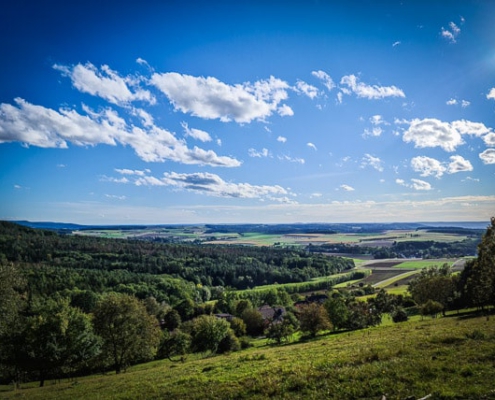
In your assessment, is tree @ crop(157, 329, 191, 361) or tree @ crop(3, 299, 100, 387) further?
tree @ crop(157, 329, 191, 361)

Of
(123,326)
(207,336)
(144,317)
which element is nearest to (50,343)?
(123,326)

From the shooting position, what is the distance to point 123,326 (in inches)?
1615

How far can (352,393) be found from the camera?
1327 centimetres

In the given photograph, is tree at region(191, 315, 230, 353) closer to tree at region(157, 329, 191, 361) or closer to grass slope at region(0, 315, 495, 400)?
tree at region(157, 329, 191, 361)

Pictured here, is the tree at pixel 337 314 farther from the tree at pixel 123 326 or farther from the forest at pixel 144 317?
the tree at pixel 123 326

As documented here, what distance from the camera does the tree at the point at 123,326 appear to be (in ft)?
134

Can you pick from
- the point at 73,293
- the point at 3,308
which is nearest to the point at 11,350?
the point at 3,308

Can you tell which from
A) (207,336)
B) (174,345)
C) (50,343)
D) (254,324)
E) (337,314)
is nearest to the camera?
(50,343)

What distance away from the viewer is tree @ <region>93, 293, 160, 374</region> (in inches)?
1607

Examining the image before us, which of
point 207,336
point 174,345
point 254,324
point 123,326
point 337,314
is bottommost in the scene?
point 254,324

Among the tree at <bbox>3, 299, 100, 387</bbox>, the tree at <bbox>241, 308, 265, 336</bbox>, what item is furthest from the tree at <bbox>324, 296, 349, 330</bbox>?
the tree at <bbox>3, 299, 100, 387</bbox>

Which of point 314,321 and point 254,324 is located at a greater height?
point 314,321

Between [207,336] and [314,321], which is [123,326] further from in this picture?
[314,321]

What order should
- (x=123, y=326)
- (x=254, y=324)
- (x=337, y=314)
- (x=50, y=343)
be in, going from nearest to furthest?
1. (x=50, y=343)
2. (x=123, y=326)
3. (x=337, y=314)
4. (x=254, y=324)
